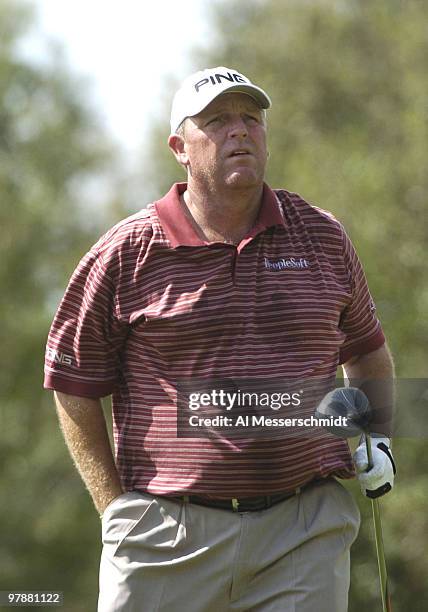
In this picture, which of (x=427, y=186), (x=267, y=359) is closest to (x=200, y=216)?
(x=267, y=359)

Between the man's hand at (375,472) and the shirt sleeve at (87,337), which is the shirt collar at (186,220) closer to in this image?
the shirt sleeve at (87,337)

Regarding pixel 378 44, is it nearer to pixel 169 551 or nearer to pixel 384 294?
pixel 384 294

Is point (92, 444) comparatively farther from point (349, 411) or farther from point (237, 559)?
point (349, 411)

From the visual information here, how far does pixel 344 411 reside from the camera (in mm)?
4207

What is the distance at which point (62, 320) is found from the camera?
454 cm

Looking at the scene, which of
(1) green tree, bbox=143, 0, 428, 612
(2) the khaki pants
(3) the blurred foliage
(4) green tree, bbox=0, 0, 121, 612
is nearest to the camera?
(2) the khaki pants

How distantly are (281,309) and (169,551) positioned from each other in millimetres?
911

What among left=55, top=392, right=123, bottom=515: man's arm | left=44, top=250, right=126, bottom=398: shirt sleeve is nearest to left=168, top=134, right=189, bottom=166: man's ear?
left=44, top=250, right=126, bottom=398: shirt sleeve

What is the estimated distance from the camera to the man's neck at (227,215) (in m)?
4.41

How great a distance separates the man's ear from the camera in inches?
185

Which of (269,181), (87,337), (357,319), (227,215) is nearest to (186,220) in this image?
(227,215)

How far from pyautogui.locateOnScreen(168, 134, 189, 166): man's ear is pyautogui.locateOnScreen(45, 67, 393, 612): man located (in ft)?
0.25

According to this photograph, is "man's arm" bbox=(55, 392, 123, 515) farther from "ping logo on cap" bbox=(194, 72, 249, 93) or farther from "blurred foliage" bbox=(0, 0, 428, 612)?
"blurred foliage" bbox=(0, 0, 428, 612)

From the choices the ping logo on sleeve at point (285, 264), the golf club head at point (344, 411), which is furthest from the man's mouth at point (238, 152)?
the golf club head at point (344, 411)
